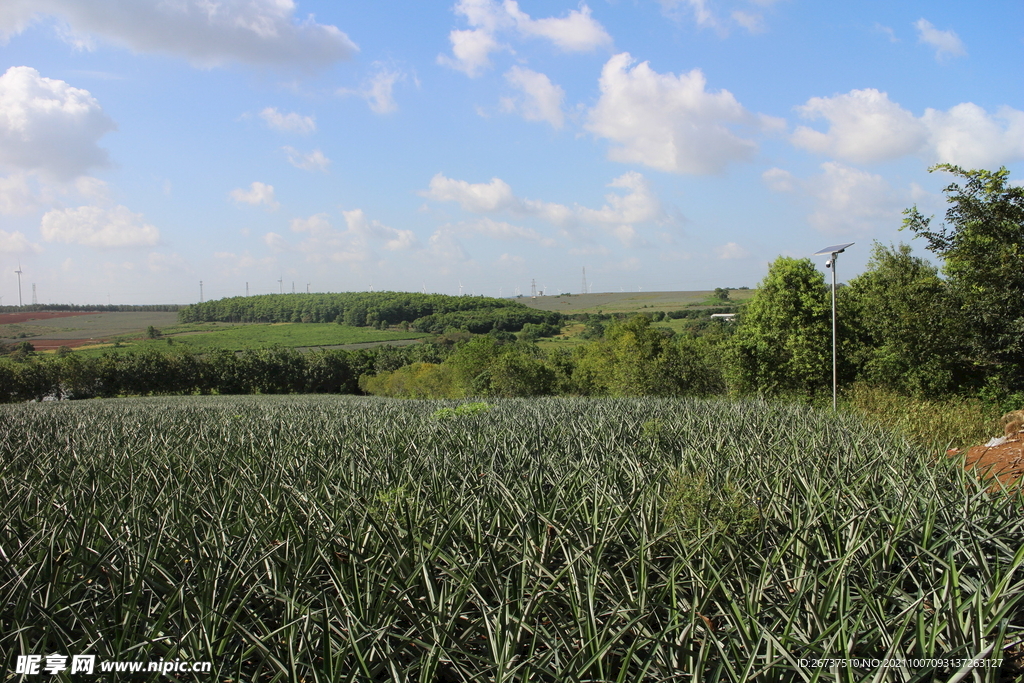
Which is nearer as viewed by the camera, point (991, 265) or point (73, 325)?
point (991, 265)

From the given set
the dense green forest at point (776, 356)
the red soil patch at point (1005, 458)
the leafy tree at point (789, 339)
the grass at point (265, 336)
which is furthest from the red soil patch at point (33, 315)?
the red soil patch at point (1005, 458)

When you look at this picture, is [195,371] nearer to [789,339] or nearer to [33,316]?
[33,316]

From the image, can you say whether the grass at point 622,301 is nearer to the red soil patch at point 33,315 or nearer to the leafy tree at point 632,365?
the leafy tree at point 632,365

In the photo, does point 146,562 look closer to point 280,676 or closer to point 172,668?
point 172,668

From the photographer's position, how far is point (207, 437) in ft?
22.1

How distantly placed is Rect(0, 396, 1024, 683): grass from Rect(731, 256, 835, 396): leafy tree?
25381 mm

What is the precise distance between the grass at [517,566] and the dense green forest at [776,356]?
45.7 feet

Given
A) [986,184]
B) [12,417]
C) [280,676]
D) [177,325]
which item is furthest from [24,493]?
[177,325]

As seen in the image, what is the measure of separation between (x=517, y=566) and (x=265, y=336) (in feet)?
324

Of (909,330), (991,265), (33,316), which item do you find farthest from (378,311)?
(991,265)

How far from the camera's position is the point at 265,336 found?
306 feet

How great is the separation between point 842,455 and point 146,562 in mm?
5369

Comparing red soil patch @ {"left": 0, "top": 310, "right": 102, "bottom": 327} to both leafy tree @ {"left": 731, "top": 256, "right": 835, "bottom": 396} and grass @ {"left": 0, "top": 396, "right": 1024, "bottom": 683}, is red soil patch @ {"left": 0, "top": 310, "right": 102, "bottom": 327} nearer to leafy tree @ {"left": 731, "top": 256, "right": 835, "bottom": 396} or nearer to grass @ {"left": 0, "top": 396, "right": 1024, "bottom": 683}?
leafy tree @ {"left": 731, "top": 256, "right": 835, "bottom": 396}

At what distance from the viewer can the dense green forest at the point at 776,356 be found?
15320mm
